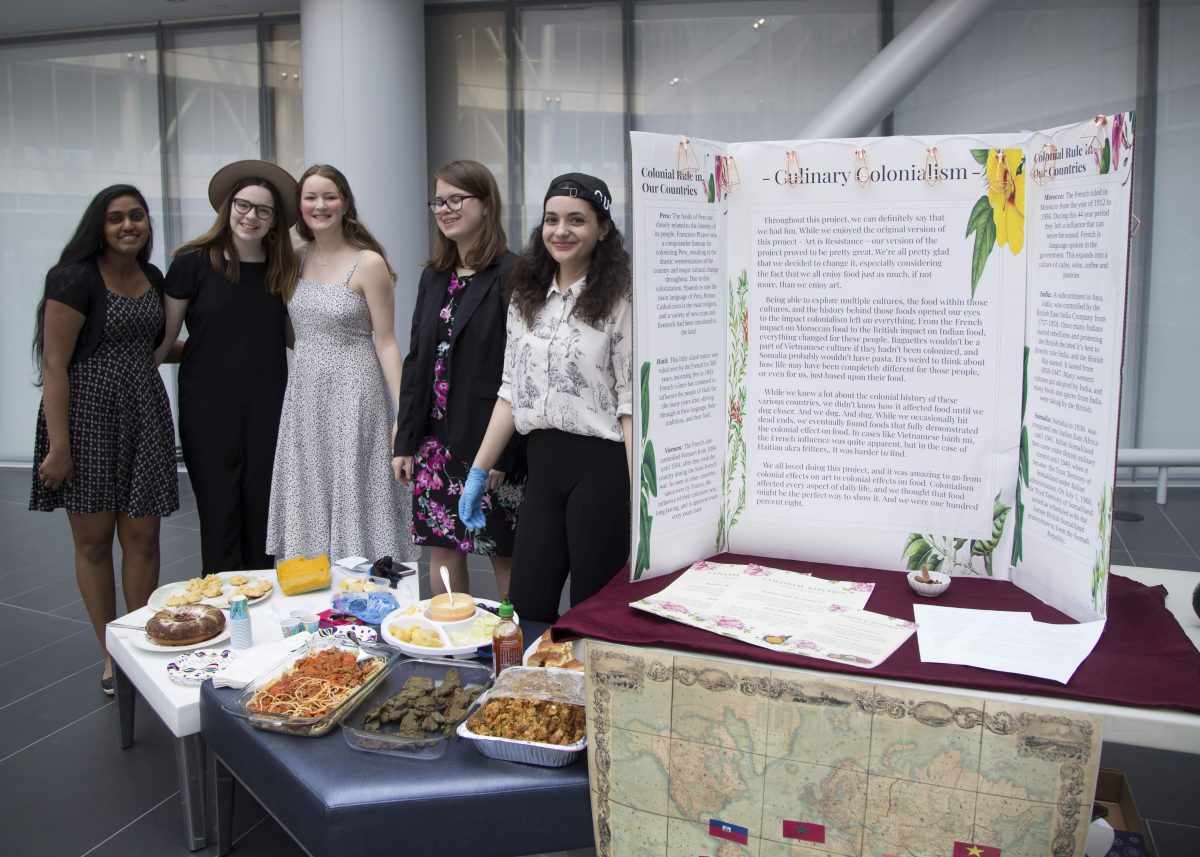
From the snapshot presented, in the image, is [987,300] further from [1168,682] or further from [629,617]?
[629,617]

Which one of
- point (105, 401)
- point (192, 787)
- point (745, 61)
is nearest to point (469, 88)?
point (745, 61)

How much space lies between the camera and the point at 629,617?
1.52 metres

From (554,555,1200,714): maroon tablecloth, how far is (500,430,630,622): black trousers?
700 millimetres

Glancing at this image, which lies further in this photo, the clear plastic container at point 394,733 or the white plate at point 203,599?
the white plate at point 203,599

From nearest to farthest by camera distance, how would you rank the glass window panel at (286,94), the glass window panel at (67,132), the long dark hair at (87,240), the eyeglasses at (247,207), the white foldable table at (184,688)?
the white foldable table at (184,688) → the long dark hair at (87,240) → the eyeglasses at (247,207) → the glass window panel at (286,94) → the glass window panel at (67,132)

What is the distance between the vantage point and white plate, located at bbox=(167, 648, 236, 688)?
2197mm

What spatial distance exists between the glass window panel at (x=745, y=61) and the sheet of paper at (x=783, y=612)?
5.51m

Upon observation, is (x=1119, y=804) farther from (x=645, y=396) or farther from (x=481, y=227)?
(x=481, y=227)

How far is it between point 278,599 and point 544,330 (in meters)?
1.13

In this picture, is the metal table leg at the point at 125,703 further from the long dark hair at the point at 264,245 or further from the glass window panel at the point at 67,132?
the glass window panel at the point at 67,132

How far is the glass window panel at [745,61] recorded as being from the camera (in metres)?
6.45

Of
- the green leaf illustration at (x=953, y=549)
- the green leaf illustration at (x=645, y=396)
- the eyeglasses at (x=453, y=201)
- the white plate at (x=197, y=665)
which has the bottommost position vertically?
the white plate at (x=197, y=665)

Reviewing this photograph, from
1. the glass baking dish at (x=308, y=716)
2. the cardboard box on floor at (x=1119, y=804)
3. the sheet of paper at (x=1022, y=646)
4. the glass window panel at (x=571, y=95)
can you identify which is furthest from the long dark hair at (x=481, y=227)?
the glass window panel at (x=571, y=95)

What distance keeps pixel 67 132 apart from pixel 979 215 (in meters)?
7.79
